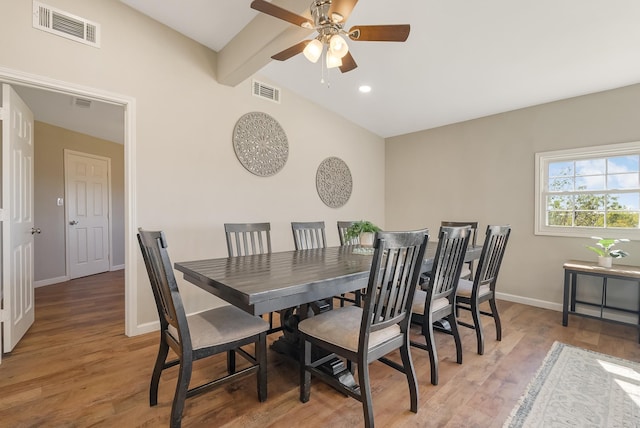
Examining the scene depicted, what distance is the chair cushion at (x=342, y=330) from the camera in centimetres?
156

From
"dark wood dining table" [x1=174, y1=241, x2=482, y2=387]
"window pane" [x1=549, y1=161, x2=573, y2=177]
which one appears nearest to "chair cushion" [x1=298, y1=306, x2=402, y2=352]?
"dark wood dining table" [x1=174, y1=241, x2=482, y2=387]

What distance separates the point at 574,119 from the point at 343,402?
3915mm

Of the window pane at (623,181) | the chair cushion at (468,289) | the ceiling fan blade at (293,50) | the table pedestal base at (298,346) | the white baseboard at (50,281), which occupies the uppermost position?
the ceiling fan blade at (293,50)

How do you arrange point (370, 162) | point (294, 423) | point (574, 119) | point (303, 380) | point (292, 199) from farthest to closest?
1. point (370, 162)
2. point (292, 199)
3. point (574, 119)
4. point (303, 380)
5. point (294, 423)

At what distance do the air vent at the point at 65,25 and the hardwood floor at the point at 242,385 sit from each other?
2.54 meters

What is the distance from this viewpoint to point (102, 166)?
533 centimetres

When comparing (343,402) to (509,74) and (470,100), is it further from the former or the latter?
(470,100)

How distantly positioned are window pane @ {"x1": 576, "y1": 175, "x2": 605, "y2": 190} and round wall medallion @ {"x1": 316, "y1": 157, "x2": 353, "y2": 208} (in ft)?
9.35

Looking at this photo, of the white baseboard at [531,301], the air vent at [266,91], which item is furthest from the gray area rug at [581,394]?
the air vent at [266,91]

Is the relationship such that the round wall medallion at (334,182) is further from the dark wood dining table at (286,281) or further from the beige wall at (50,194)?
the beige wall at (50,194)

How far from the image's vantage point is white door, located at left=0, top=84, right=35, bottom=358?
2244 mm

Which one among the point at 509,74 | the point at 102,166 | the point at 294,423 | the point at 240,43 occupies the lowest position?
the point at 294,423

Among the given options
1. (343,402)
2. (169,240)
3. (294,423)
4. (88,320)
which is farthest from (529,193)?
(88,320)

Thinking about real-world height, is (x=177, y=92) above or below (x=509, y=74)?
below
